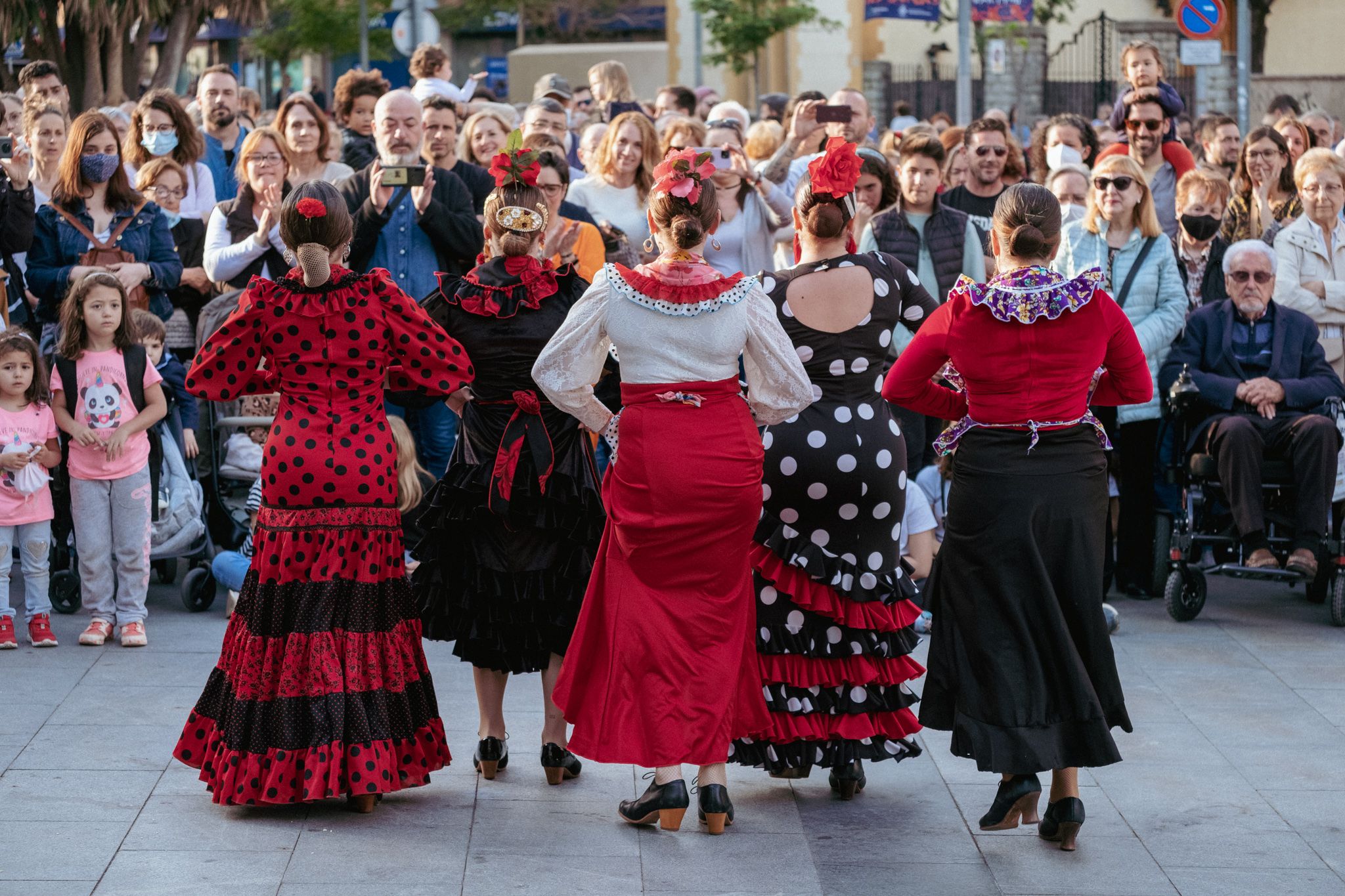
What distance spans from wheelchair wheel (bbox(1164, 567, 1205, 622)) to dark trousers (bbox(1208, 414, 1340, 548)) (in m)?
0.31

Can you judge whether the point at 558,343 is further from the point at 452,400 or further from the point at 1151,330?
the point at 1151,330

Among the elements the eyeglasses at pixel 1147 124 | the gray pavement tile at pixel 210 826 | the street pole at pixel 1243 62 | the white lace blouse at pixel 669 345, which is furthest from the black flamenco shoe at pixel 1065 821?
the street pole at pixel 1243 62

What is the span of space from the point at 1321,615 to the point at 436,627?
16.1 feet

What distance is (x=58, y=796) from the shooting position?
5.51 metres

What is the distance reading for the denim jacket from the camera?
8578 millimetres

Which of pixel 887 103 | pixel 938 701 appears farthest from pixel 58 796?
pixel 887 103

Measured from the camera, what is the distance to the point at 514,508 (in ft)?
18.4

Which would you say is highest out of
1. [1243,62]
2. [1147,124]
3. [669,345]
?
[1243,62]

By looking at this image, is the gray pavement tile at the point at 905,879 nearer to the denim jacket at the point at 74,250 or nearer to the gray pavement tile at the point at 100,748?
the gray pavement tile at the point at 100,748

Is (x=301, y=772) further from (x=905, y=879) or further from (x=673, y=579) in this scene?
(x=905, y=879)

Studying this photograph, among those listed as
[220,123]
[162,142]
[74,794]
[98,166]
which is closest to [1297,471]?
[74,794]

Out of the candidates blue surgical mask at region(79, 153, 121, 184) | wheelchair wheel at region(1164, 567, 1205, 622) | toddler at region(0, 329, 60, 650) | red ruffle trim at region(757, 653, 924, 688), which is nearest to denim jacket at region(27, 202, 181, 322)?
blue surgical mask at region(79, 153, 121, 184)

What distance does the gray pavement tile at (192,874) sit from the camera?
15.5ft

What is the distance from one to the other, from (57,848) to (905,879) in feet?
7.99
